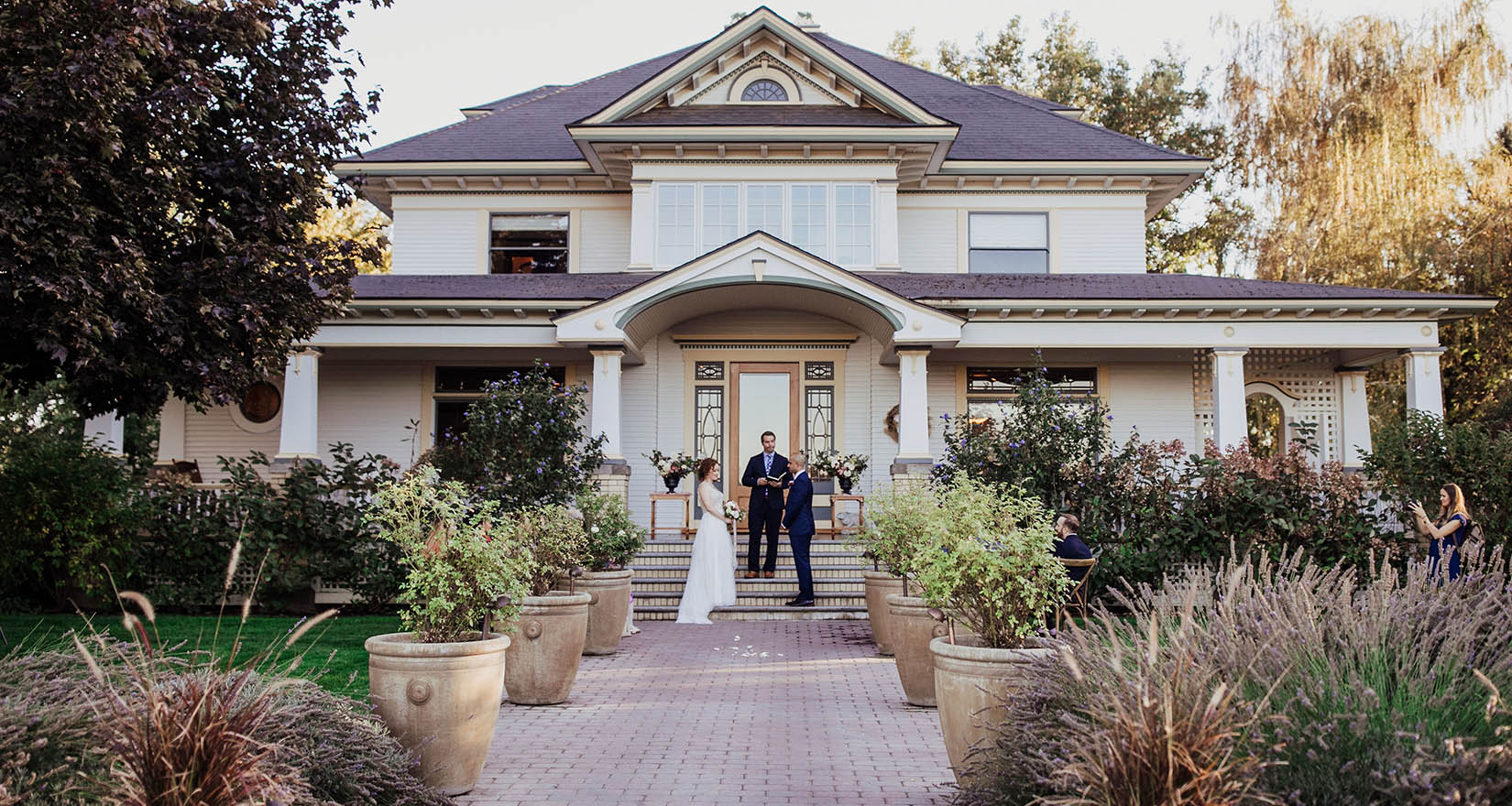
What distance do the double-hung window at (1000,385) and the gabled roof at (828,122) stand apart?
347cm

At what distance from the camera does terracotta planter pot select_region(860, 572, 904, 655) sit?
10812 mm

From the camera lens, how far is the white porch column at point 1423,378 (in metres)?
16.4

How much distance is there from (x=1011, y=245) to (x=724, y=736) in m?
13.6

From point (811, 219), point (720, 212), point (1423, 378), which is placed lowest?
point (1423, 378)

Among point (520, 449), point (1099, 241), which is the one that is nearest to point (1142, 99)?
point (1099, 241)

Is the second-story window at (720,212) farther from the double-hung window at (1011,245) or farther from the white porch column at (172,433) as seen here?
the white porch column at (172,433)

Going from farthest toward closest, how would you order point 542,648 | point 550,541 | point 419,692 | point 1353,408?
point 1353,408 < point 550,541 < point 542,648 < point 419,692

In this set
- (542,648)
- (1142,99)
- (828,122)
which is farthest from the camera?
(1142,99)

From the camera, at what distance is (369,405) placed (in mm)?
18688

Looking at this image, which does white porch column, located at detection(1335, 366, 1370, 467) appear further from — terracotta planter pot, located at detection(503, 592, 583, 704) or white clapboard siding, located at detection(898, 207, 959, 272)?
terracotta planter pot, located at detection(503, 592, 583, 704)

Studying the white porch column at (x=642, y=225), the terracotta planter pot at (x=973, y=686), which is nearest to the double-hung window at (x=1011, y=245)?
the white porch column at (x=642, y=225)

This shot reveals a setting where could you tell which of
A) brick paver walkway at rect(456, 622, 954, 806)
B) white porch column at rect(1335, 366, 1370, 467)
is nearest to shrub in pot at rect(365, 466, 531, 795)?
brick paver walkway at rect(456, 622, 954, 806)

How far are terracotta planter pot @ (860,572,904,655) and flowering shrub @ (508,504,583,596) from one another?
2.81 meters

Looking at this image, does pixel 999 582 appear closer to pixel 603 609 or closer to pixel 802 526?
pixel 603 609
